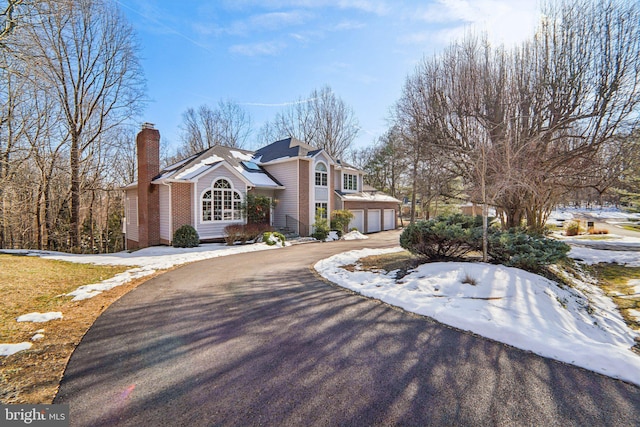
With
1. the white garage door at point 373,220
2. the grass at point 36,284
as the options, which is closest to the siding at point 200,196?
the grass at point 36,284

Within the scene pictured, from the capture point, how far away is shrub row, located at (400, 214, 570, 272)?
273 inches

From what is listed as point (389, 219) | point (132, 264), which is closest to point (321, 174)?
point (389, 219)

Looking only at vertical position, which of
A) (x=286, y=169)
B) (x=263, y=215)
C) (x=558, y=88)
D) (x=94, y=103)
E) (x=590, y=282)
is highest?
(x=94, y=103)

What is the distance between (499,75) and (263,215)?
12.8 meters

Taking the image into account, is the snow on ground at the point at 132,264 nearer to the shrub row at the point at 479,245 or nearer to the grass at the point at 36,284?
the grass at the point at 36,284

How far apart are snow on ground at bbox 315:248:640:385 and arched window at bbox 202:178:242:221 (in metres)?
9.55

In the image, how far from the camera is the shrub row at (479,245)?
22.8ft

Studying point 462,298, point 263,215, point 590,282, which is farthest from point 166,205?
point 590,282

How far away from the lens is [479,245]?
775cm

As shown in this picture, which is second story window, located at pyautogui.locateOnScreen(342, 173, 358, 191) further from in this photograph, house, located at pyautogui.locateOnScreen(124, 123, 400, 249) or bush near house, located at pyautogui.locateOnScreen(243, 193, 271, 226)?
bush near house, located at pyautogui.locateOnScreen(243, 193, 271, 226)

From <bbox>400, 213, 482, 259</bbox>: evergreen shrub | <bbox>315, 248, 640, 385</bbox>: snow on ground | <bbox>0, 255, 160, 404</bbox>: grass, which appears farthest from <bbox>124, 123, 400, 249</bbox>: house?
<bbox>400, 213, 482, 259</bbox>: evergreen shrub

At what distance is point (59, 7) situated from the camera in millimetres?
7137

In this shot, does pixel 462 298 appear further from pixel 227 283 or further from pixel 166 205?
pixel 166 205

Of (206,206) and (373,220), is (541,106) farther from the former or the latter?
(373,220)
